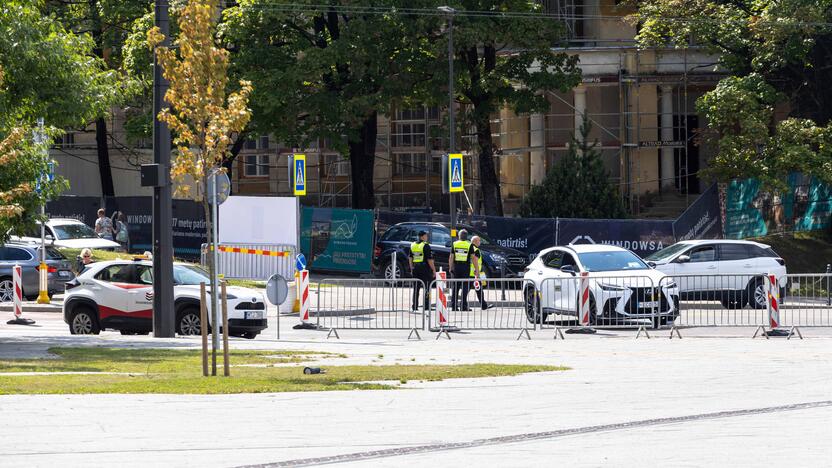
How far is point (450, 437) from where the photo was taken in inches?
416

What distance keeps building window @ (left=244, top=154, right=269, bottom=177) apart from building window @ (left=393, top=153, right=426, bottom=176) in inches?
260

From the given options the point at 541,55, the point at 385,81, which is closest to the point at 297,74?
the point at 385,81

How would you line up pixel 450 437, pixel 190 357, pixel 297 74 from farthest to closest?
pixel 297 74 < pixel 190 357 < pixel 450 437

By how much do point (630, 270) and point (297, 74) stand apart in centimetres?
2194

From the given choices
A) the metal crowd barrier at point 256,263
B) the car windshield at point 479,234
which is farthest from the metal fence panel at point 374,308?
the car windshield at point 479,234

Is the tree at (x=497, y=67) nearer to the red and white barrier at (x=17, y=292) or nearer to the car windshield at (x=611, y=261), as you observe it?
the car windshield at (x=611, y=261)

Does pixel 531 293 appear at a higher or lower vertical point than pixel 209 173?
lower

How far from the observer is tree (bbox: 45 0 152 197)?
4950cm

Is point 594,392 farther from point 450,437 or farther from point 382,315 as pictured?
point 382,315

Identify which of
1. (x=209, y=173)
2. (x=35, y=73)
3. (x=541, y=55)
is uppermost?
(x=541, y=55)

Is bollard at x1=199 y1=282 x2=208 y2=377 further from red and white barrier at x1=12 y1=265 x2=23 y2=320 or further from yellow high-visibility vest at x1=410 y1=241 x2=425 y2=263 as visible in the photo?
red and white barrier at x1=12 y1=265 x2=23 y2=320

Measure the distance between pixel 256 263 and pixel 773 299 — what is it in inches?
557

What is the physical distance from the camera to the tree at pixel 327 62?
4262 cm

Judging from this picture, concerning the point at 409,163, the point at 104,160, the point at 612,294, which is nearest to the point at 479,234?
the point at 612,294
